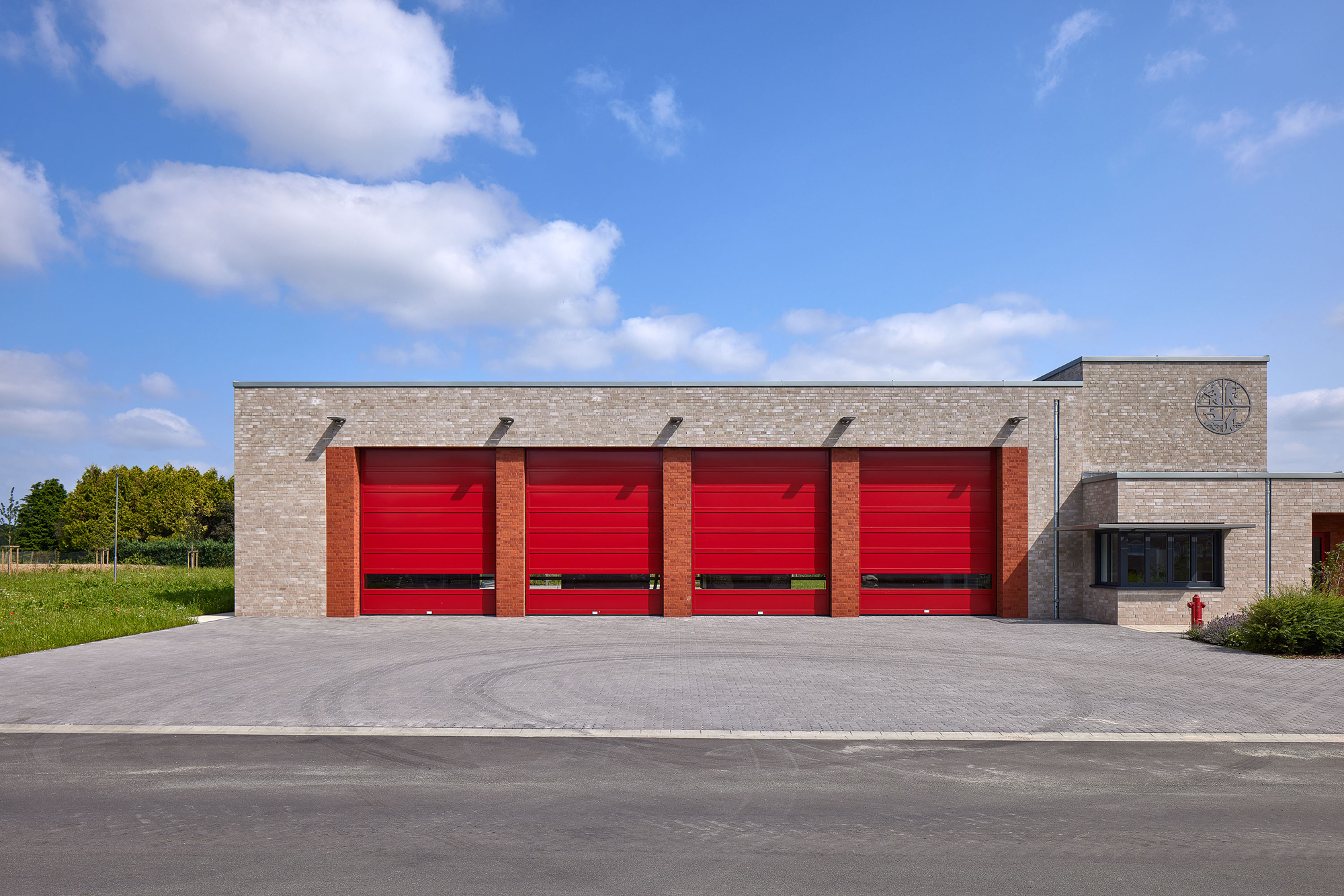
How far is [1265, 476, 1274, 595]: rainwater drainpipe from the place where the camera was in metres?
17.8

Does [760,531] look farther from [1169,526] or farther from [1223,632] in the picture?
[1223,632]

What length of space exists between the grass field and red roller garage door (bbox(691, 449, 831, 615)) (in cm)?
1251

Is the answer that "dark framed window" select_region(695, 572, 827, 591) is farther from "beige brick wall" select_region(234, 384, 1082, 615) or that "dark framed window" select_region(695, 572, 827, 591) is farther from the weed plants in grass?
the weed plants in grass

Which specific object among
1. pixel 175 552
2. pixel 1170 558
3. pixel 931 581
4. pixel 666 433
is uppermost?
pixel 666 433

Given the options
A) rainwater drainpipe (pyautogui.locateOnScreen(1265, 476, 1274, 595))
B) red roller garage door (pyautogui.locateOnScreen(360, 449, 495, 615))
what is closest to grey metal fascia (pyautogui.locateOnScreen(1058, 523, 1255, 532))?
rainwater drainpipe (pyautogui.locateOnScreen(1265, 476, 1274, 595))

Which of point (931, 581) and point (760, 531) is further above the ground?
point (760, 531)

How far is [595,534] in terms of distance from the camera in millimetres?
19469

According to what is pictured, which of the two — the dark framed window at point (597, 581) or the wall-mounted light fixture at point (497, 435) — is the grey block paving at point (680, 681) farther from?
the wall-mounted light fixture at point (497, 435)

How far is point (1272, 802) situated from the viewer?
20.6 feet

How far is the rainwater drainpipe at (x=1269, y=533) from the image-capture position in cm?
1780

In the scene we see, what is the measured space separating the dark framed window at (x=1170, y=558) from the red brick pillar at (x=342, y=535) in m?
18.6

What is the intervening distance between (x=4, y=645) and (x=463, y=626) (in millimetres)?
8139

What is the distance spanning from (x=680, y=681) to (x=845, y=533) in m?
9.46

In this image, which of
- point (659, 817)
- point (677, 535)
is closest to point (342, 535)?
point (677, 535)
